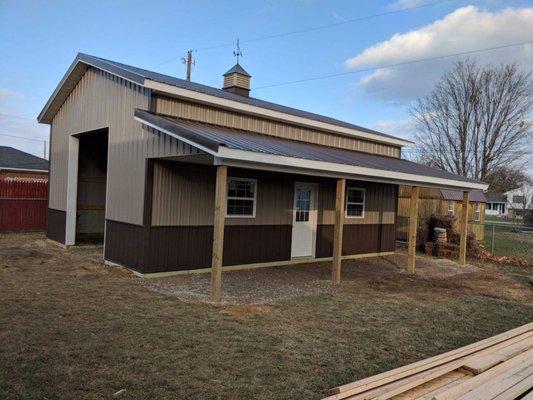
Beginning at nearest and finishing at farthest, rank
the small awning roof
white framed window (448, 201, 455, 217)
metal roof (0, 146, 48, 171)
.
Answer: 1. the small awning roof
2. metal roof (0, 146, 48, 171)
3. white framed window (448, 201, 455, 217)

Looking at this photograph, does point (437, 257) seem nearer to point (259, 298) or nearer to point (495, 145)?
point (259, 298)

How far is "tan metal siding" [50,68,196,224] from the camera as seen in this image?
935 centimetres

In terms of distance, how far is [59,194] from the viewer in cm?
1374

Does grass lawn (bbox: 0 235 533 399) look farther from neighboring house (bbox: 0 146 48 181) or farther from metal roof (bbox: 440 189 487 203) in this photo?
neighboring house (bbox: 0 146 48 181)

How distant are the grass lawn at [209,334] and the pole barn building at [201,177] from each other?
1.34 meters

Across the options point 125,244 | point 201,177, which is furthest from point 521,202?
point 125,244

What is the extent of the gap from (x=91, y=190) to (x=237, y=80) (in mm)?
6115

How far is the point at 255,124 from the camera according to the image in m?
11.3

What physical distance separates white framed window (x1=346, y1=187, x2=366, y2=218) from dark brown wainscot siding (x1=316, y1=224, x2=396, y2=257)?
1.24ft

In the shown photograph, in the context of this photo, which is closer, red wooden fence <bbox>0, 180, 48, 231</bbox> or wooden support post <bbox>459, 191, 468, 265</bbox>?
wooden support post <bbox>459, 191, 468, 265</bbox>

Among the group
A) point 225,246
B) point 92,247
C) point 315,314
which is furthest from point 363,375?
point 92,247

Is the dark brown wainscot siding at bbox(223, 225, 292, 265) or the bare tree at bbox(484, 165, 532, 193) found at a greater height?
the bare tree at bbox(484, 165, 532, 193)

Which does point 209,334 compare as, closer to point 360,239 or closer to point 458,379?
point 458,379

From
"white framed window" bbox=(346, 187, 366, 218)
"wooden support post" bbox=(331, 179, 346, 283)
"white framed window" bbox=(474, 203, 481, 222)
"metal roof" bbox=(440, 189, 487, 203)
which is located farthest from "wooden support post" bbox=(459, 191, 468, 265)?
"white framed window" bbox=(474, 203, 481, 222)
